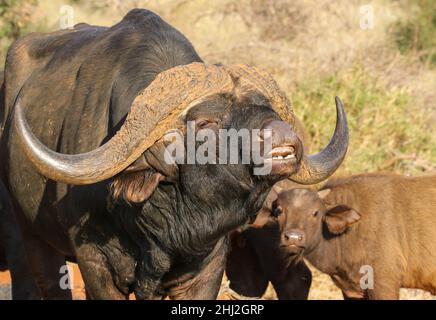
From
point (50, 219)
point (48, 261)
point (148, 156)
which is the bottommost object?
point (48, 261)

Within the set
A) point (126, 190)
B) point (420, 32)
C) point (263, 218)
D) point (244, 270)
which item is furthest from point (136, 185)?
point (420, 32)

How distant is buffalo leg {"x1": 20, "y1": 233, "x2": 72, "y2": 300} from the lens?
799cm

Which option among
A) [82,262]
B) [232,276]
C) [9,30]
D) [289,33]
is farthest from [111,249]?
[289,33]

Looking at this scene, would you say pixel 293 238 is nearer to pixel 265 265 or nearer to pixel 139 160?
pixel 265 265

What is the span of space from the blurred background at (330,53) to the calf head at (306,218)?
160 centimetres

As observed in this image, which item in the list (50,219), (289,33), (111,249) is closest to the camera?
(111,249)

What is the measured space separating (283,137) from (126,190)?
3.52 ft

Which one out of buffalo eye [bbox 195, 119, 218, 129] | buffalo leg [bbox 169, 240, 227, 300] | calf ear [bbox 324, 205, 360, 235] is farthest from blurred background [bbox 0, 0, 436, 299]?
buffalo eye [bbox 195, 119, 218, 129]

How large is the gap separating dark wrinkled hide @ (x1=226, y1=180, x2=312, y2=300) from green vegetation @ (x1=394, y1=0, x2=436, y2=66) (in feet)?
26.5

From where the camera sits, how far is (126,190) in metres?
5.88

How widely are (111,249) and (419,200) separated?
4.65 meters

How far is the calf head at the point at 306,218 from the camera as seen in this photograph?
9.66 m

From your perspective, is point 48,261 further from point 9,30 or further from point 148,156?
point 9,30

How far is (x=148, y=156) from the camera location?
588 centimetres
